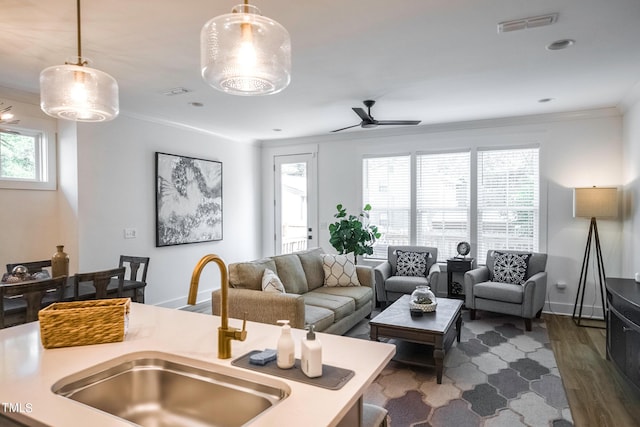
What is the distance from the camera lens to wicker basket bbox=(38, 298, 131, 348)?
150 centimetres

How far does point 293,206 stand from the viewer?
6980mm

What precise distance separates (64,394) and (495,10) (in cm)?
291

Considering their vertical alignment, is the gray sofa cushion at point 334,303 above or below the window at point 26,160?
below

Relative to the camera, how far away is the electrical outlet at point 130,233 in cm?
480

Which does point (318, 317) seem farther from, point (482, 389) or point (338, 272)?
point (482, 389)

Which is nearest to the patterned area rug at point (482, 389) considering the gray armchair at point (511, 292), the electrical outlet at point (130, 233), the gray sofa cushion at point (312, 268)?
the gray armchair at point (511, 292)

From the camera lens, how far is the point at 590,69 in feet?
11.4

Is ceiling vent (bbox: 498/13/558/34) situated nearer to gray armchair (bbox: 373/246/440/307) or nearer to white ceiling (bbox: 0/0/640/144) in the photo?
white ceiling (bbox: 0/0/640/144)

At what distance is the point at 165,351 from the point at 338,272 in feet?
11.4

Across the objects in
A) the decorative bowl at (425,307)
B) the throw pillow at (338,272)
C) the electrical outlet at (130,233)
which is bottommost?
the decorative bowl at (425,307)

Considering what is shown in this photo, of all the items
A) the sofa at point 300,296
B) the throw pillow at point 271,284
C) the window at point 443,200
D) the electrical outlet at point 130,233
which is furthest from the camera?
the window at point 443,200

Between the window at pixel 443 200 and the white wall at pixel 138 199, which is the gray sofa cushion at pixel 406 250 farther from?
the white wall at pixel 138 199

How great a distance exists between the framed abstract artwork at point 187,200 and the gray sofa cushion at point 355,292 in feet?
7.21

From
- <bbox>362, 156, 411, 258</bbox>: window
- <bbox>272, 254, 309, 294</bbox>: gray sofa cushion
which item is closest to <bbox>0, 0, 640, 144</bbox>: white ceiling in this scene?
<bbox>362, 156, 411, 258</bbox>: window
